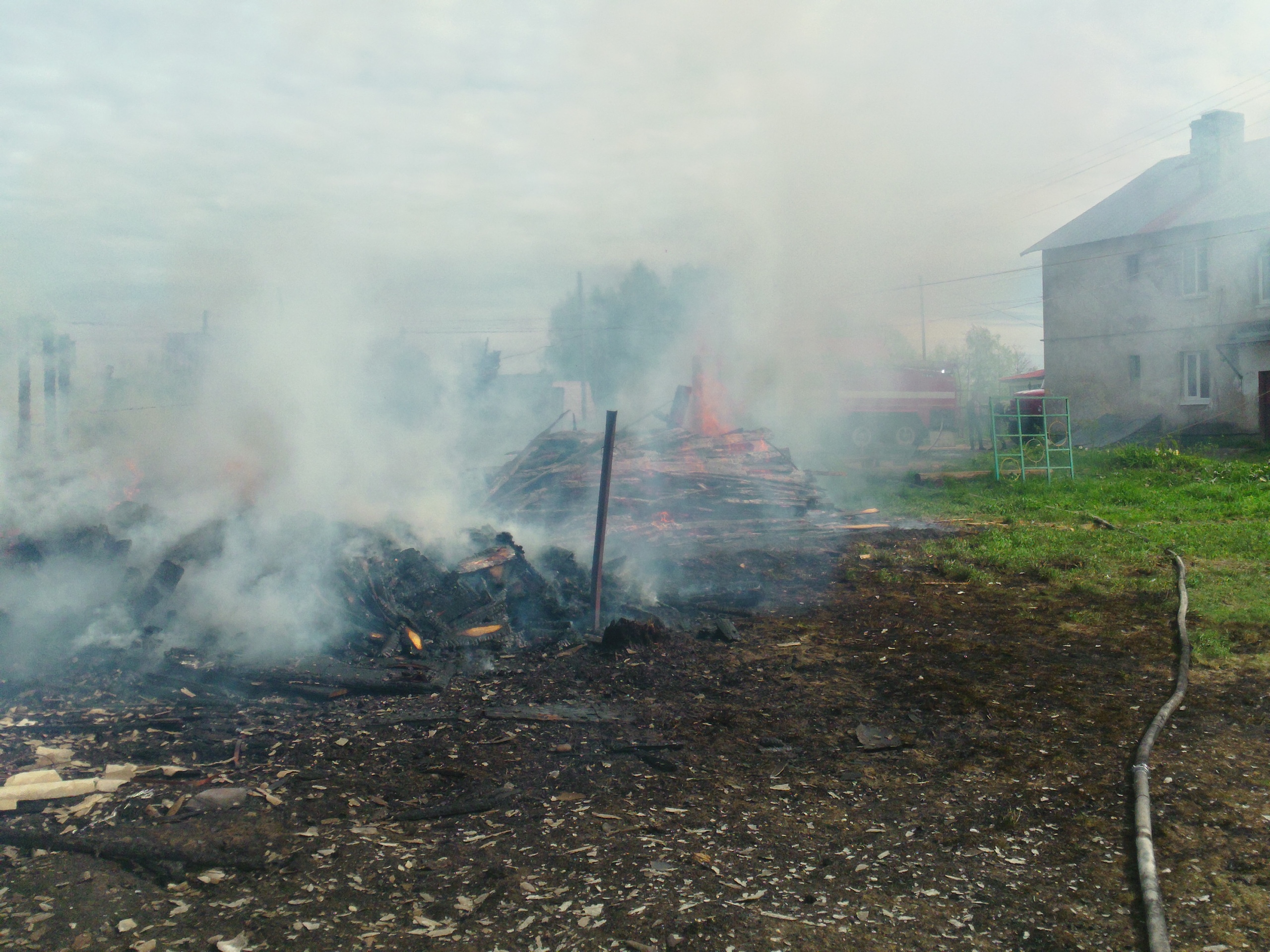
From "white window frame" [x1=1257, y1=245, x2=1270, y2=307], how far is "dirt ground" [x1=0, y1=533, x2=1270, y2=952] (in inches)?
757

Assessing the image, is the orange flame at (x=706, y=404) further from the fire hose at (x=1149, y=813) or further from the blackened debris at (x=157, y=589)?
the fire hose at (x=1149, y=813)

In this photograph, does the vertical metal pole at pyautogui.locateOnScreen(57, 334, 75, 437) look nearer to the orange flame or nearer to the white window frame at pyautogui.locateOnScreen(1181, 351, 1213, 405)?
the orange flame

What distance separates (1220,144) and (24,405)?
96.5ft

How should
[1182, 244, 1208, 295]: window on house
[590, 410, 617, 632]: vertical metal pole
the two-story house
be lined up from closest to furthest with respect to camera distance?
[590, 410, 617, 632]: vertical metal pole
the two-story house
[1182, 244, 1208, 295]: window on house

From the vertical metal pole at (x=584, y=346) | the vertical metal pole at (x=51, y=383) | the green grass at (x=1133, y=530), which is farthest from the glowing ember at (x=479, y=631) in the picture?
the vertical metal pole at (x=584, y=346)

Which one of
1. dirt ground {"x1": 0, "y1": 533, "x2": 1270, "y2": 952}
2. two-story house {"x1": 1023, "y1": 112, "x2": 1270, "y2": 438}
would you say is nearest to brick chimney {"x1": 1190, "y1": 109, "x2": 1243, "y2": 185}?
two-story house {"x1": 1023, "y1": 112, "x2": 1270, "y2": 438}

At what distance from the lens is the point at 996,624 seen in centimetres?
744

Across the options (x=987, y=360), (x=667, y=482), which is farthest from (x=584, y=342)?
(x=987, y=360)

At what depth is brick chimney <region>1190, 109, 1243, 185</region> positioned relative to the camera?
920 inches

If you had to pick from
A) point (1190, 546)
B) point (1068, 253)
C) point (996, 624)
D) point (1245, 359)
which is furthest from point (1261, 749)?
point (1068, 253)

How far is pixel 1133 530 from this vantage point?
11172 millimetres

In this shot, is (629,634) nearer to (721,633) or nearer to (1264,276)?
(721,633)

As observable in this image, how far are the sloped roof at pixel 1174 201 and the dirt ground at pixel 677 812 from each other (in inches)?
812

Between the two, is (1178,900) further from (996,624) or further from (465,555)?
(465,555)
